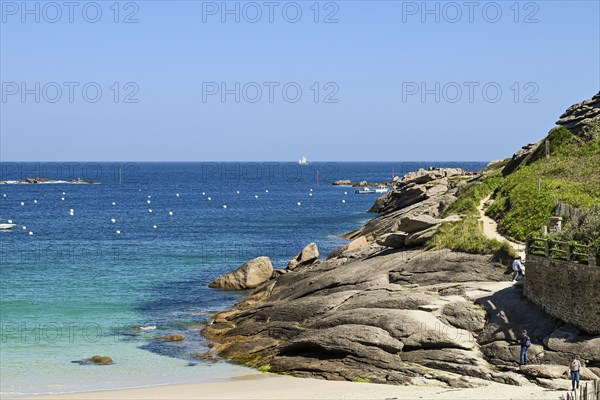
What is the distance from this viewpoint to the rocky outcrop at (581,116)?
56031 millimetres

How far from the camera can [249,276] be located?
53.0 metres

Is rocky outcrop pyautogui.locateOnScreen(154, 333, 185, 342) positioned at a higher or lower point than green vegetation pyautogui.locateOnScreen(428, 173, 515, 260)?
lower

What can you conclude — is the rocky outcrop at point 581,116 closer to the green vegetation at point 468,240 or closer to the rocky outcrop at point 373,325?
the green vegetation at point 468,240

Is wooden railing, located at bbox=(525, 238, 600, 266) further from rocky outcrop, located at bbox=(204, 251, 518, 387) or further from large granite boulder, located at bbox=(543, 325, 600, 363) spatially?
rocky outcrop, located at bbox=(204, 251, 518, 387)

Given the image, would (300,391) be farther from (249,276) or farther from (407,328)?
(249,276)

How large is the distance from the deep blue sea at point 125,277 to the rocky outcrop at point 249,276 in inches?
36.0

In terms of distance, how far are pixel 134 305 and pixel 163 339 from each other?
31.9ft

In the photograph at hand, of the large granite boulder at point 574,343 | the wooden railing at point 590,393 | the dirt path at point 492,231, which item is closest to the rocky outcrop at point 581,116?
the dirt path at point 492,231

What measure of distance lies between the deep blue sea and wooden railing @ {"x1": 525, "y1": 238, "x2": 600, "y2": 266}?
12482mm

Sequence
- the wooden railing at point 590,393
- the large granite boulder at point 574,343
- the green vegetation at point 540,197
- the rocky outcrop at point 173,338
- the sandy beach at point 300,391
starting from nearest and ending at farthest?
1. the wooden railing at point 590,393
2. the sandy beach at point 300,391
3. the large granite boulder at point 574,343
4. the green vegetation at point 540,197
5. the rocky outcrop at point 173,338

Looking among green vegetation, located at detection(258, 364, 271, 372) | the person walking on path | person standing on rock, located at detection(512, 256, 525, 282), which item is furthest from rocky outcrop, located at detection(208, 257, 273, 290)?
the person walking on path

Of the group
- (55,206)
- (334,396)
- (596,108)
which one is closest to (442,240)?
(334,396)

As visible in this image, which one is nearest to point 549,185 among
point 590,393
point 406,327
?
point 406,327

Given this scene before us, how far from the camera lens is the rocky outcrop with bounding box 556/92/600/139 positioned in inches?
2206
